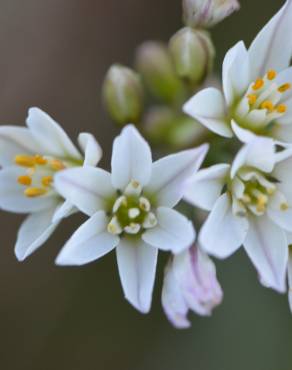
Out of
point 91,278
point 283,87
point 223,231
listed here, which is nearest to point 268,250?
point 223,231

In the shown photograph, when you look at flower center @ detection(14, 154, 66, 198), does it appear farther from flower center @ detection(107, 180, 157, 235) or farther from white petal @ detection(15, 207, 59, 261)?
flower center @ detection(107, 180, 157, 235)

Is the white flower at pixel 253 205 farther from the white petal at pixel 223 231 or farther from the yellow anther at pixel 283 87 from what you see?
the yellow anther at pixel 283 87

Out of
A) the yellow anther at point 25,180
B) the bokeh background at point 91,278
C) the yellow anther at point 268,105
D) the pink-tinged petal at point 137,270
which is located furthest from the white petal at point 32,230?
the bokeh background at point 91,278

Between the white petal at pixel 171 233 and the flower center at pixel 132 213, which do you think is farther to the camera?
the flower center at pixel 132 213

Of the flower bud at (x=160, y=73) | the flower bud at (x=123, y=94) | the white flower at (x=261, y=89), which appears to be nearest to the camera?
the white flower at (x=261, y=89)

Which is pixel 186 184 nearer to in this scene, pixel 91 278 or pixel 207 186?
pixel 207 186

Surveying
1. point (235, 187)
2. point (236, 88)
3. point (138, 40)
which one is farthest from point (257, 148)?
point (138, 40)
